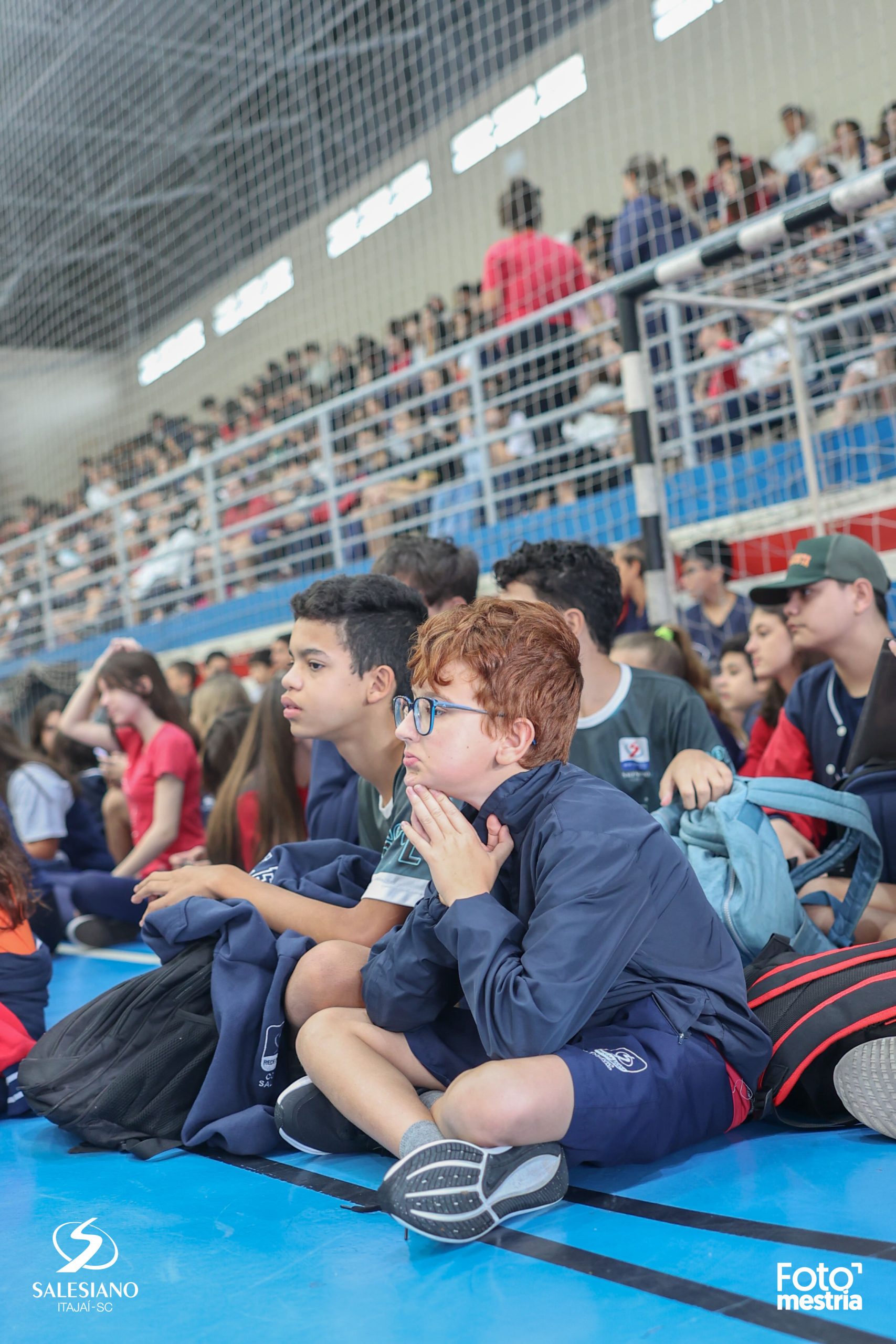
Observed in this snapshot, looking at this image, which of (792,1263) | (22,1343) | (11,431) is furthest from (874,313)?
(11,431)

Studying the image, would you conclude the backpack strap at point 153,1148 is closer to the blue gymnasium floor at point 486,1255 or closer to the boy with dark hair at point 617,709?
the blue gymnasium floor at point 486,1255

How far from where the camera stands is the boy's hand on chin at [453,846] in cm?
155

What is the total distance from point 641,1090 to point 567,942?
256 mm

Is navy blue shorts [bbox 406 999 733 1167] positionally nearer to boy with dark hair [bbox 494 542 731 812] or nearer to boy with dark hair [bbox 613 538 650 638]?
boy with dark hair [bbox 494 542 731 812]

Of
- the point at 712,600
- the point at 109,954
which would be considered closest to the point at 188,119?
the point at 712,600

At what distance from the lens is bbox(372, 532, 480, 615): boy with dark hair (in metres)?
2.98

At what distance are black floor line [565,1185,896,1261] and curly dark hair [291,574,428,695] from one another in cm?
102

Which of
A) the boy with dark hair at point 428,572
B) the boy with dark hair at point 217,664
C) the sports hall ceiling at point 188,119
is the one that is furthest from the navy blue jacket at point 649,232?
the boy with dark hair at point 428,572

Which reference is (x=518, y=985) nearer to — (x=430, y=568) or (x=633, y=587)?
(x=430, y=568)

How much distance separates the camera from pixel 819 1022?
1.72 metres

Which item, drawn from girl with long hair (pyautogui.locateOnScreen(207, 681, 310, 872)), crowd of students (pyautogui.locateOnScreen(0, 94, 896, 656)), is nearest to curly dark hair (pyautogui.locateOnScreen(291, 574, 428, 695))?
girl with long hair (pyautogui.locateOnScreen(207, 681, 310, 872))

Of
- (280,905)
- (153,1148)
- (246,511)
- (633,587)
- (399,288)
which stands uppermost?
(399,288)

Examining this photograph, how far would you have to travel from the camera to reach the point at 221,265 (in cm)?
1135

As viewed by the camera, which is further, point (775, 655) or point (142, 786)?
point (142, 786)
